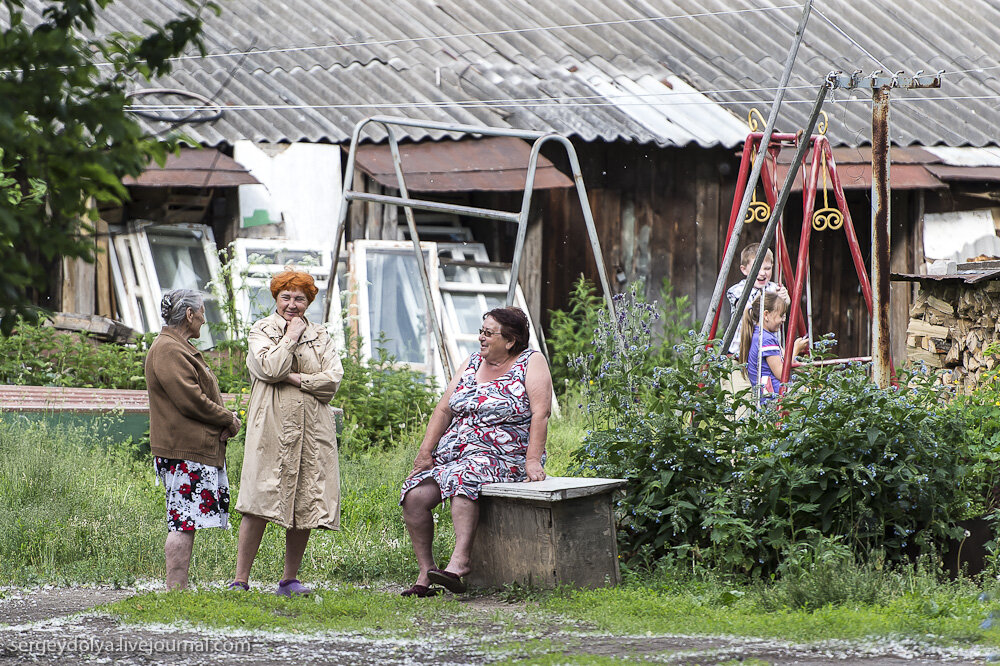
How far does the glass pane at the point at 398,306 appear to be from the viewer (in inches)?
372

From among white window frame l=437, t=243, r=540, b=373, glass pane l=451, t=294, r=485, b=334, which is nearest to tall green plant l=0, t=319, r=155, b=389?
white window frame l=437, t=243, r=540, b=373

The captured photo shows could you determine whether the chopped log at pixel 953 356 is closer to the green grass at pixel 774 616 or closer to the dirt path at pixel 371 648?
the green grass at pixel 774 616

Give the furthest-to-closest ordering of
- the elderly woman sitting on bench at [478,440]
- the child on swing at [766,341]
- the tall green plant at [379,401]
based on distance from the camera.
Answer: the tall green plant at [379,401], the child on swing at [766,341], the elderly woman sitting on bench at [478,440]

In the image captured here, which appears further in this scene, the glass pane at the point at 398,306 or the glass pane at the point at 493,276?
the glass pane at the point at 493,276

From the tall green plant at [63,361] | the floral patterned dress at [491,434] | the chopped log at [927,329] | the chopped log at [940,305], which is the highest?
the chopped log at [940,305]

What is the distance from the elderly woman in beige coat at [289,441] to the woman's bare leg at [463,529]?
1.74 feet

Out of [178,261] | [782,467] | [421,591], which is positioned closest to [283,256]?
[178,261]

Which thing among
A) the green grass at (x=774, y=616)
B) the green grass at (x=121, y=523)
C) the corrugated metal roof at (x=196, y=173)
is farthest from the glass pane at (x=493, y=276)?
the green grass at (x=774, y=616)

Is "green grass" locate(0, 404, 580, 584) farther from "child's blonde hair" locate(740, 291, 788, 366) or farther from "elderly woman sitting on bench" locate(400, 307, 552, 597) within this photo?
"child's blonde hair" locate(740, 291, 788, 366)

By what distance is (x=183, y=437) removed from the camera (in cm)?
486

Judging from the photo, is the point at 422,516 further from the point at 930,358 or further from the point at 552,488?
the point at 930,358

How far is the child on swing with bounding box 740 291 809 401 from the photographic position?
24.5 ft

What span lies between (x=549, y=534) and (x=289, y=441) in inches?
46.8

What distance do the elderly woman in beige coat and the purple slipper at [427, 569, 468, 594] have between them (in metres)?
0.48
